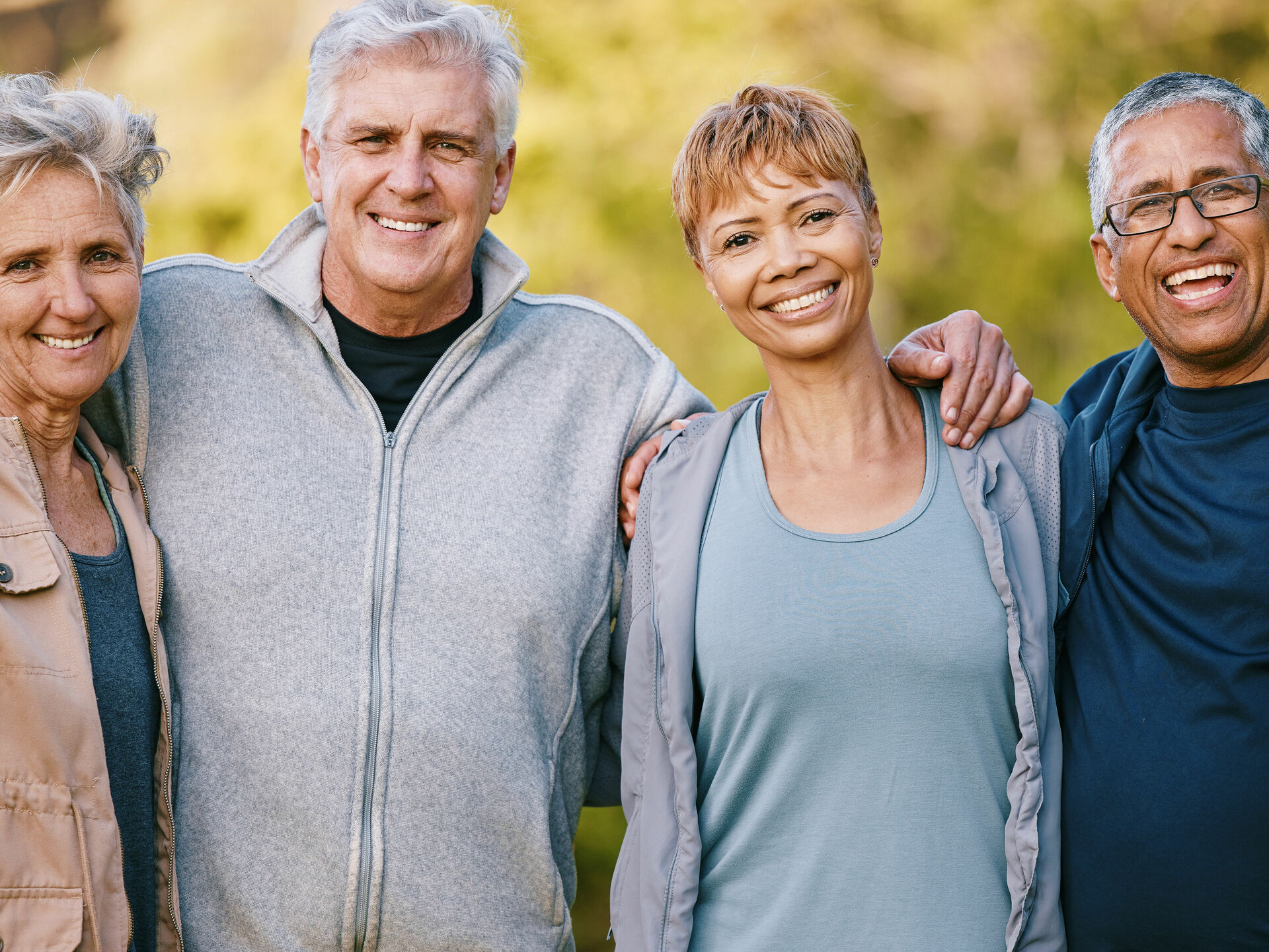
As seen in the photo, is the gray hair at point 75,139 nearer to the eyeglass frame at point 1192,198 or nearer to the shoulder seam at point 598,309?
the shoulder seam at point 598,309

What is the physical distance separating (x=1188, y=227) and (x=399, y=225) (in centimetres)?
140

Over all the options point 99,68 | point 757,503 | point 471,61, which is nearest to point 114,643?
point 757,503

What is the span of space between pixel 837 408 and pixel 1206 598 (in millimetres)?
665

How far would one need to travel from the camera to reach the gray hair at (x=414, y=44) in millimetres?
2281

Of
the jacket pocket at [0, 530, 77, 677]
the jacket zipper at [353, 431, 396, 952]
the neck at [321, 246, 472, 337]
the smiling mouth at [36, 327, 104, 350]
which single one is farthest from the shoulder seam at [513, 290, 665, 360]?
the jacket pocket at [0, 530, 77, 677]

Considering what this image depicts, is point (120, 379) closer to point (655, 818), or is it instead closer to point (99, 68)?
point (655, 818)

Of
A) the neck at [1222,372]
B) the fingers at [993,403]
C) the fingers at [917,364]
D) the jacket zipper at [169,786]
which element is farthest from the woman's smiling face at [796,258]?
the jacket zipper at [169,786]

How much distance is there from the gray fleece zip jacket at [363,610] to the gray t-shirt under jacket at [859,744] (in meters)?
0.41

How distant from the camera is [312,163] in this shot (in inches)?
96.1

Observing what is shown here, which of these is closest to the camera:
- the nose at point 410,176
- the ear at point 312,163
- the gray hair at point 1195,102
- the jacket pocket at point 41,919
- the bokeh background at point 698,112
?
the jacket pocket at point 41,919

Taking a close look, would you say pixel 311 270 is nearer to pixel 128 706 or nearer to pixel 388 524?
pixel 388 524

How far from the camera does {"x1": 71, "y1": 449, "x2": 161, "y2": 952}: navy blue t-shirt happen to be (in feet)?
6.52

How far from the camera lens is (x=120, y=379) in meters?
2.24

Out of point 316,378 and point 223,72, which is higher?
point 223,72
